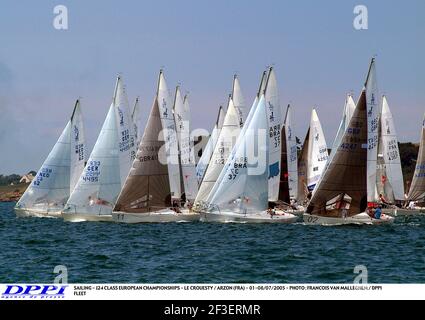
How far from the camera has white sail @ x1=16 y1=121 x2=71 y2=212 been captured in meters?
53.8

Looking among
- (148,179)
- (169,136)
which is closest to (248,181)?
(148,179)

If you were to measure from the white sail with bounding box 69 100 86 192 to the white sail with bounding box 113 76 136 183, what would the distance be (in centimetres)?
491

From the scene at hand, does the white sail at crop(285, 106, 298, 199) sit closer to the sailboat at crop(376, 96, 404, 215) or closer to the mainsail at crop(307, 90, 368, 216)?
the sailboat at crop(376, 96, 404, 215)

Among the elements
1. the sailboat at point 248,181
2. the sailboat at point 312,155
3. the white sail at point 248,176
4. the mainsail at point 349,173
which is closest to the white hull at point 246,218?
the sailboat at point 248,181

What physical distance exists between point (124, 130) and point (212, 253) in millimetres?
22945

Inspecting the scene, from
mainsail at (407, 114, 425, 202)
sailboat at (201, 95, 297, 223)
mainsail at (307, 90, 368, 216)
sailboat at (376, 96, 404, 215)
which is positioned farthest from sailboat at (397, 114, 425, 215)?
mainsail at (307, 90, 368, 216)

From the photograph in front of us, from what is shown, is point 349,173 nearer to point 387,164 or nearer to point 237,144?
point 237,144

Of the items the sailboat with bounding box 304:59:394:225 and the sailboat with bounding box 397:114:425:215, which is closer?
the sailboat with bounding box 304:59:394:225

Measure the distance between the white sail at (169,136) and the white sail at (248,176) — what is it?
4.84 m

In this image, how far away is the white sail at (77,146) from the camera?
5447cm

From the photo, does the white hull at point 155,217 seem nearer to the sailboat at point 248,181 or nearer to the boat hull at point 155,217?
the boat hull at point 155,217

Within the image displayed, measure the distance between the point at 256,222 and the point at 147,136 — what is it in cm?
813
